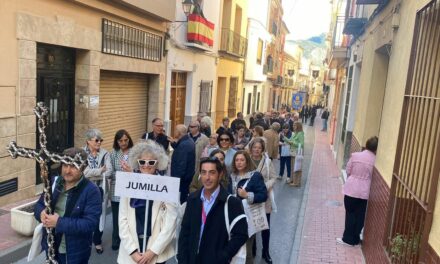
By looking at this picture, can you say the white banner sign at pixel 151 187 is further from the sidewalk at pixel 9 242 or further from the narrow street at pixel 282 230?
the sidewalk at pixel 9 242

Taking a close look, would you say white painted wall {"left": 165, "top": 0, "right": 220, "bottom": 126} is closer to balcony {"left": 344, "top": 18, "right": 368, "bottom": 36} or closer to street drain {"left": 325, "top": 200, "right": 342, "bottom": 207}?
balcony {"left": 344, "top": 18, "right": 368, "bottom": 36}

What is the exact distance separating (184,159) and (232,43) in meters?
13.7

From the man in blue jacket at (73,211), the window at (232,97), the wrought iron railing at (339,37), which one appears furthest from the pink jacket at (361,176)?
the window at (232,97)

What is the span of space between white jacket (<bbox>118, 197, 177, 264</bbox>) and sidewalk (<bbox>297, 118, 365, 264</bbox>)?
9.37ft

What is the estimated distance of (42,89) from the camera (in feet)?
24.5

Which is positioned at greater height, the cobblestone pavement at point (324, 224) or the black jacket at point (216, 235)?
the black jacket at point (216, 235)

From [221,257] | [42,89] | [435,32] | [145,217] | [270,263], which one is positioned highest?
[435,32]

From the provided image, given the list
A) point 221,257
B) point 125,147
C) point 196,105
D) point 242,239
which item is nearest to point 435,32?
point 242,239

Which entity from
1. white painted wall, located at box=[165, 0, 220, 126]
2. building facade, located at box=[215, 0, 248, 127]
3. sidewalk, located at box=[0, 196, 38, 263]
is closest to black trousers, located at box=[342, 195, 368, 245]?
sidewalk, located at box=[0, 196, 38, 263]

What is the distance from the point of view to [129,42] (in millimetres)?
10266

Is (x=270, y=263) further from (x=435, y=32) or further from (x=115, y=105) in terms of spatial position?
(x=115, y=105)

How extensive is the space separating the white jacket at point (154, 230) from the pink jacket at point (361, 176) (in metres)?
3.48

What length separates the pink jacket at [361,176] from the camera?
5754 millimetres

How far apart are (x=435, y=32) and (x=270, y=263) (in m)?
3.59
